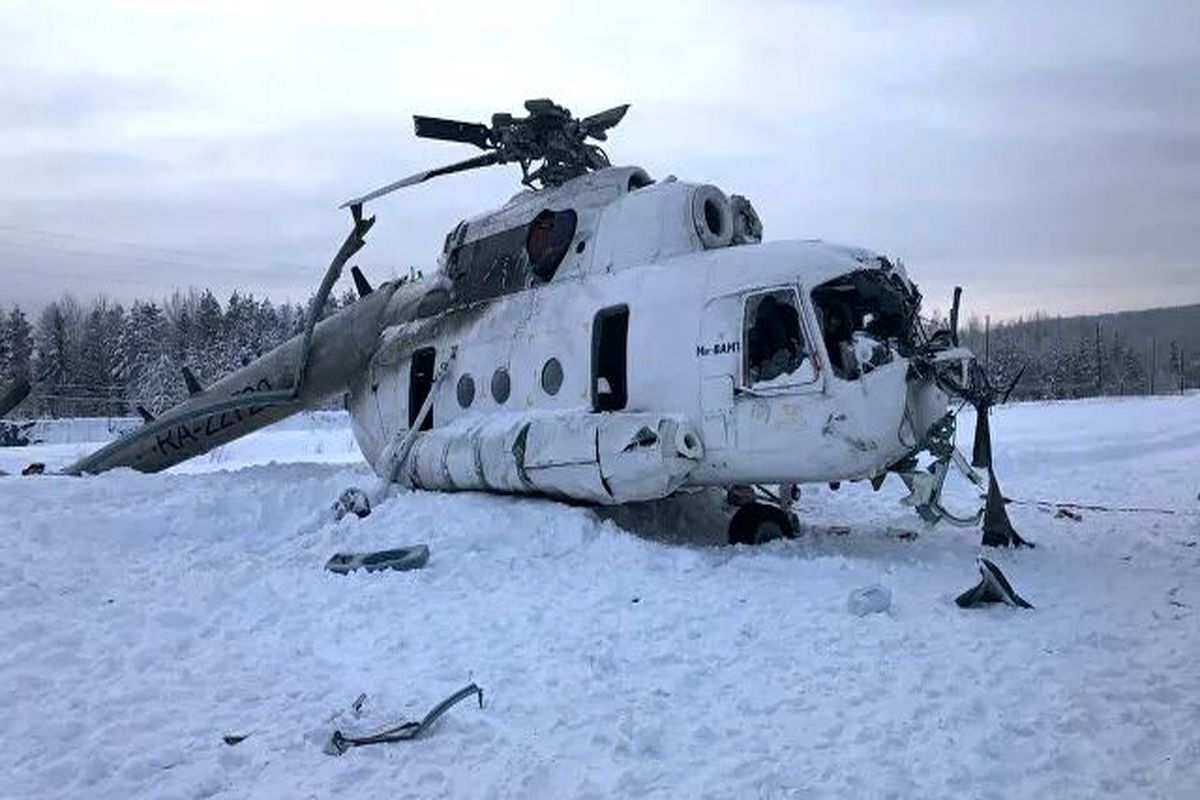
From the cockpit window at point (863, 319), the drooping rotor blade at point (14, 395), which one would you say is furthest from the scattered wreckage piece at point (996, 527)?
the drooping rotor blade at point (14, 395)

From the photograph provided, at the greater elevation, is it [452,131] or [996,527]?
[452,131]

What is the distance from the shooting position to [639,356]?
996 centimetres

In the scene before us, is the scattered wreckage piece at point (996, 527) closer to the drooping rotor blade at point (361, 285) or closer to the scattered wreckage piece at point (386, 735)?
the scattered wreckage piece at point (386, 735)

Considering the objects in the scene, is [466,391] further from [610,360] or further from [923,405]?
[923,405]

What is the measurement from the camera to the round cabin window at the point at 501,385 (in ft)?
37.3

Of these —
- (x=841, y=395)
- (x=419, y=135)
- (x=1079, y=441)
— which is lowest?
(x=1079, y=441)

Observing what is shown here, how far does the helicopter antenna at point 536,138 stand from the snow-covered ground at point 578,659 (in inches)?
180

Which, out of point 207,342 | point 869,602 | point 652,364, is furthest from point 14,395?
point 207,342

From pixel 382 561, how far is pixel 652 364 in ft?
10.8

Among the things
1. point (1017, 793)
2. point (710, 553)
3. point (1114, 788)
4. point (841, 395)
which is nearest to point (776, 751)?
point (1017, 793)

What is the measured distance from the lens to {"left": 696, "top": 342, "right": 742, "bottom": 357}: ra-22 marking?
9.20 m

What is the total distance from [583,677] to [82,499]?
825cm

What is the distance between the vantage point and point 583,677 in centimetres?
557

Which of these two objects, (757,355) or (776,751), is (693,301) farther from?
(776,751)
